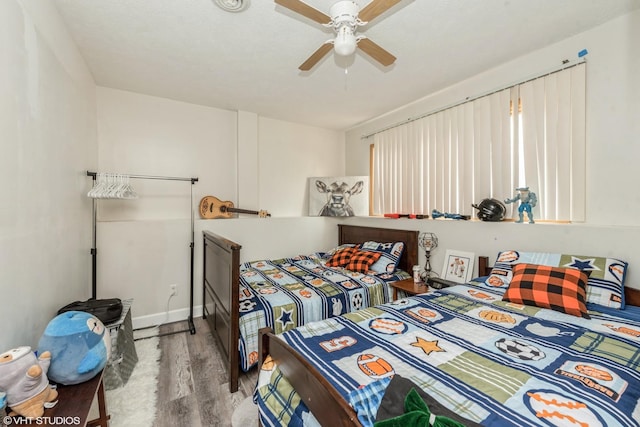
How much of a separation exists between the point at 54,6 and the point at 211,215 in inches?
86.3

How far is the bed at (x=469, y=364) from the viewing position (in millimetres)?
845

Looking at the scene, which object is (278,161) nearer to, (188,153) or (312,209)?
(312,209)

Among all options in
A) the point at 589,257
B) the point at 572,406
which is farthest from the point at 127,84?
the point at 589,257

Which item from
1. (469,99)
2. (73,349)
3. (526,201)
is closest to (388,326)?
(73,349)

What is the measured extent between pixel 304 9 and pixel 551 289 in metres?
2.21

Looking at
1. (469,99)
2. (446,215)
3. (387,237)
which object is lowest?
(387,237)

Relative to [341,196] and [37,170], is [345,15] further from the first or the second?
[341,196]

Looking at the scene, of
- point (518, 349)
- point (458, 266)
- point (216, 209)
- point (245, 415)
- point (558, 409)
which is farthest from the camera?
point (216, 209)

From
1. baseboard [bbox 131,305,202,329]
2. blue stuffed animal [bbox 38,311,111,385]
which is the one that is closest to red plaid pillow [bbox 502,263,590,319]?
blue stuffed animal [bbox 38,311,111,385]

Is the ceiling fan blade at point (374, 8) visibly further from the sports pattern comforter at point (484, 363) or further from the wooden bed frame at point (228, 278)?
the sports pattern comforter at point (484, 363)

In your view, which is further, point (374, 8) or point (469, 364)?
point (374, 8)

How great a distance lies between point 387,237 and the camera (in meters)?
3.34

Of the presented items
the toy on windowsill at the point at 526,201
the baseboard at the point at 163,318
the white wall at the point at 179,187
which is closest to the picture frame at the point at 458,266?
the toy on windowsill at the point at 526,201

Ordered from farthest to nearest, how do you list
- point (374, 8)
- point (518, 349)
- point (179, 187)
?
point (179, 187) < point (374, 8) < point (518, 349)
